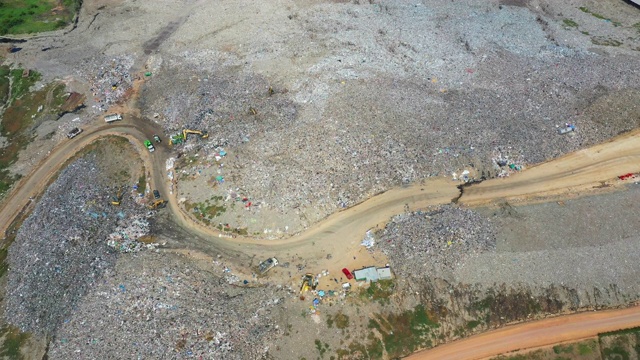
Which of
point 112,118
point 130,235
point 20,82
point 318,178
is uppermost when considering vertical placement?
point 20,82

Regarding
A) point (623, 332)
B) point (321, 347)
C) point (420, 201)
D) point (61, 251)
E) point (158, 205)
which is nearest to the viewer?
point (321, 347)

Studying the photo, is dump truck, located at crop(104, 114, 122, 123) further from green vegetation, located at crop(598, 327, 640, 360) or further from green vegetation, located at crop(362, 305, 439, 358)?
green vegetation, located at crop(598, 327, 640, 360)

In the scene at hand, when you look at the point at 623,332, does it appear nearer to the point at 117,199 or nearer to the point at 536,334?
the point at 536,334

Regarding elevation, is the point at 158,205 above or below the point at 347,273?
→ above

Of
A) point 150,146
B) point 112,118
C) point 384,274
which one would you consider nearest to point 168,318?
point 384,274

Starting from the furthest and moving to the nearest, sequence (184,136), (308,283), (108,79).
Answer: (108,79) < (184,136) < (308,283)

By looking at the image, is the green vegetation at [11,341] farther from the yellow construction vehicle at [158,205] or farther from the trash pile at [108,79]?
the trash pile at [108,79]

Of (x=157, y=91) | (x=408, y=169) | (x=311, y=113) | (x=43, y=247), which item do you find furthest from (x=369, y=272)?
(x=157, y=91)
